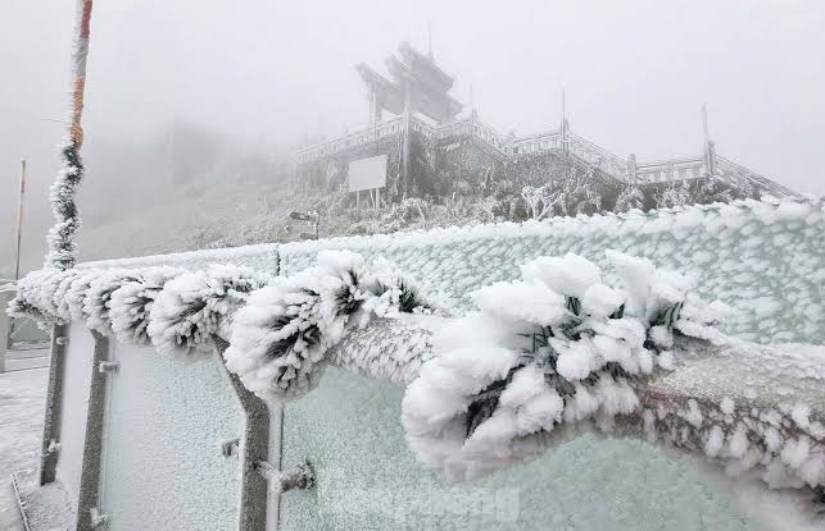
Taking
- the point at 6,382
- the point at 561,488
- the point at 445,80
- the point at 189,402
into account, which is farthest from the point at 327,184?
the point at 561,488

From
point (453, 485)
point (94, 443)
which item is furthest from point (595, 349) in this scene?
point (94, 443)

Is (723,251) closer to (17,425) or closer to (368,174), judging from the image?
(17,425)

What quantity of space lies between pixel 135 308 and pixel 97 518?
1.89 metres

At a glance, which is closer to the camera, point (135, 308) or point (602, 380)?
point (602, 380)

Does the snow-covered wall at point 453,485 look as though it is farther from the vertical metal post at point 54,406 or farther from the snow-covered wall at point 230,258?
the vertical metal post at point 54,406

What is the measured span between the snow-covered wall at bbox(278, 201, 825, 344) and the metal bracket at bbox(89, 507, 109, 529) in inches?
104

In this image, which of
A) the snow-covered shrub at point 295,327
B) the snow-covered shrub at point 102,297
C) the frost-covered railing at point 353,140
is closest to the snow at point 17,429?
the snow-covered shrub at point 102,297

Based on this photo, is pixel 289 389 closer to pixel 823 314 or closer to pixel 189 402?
pixel 823 314

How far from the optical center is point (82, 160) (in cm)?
541

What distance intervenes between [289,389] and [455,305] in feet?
1.70

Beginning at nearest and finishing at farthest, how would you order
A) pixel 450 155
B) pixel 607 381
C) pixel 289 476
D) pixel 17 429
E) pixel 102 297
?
pixel 607 381, pixel 289 476, pixel 102 297, pixel 17 429, pixel 450 155

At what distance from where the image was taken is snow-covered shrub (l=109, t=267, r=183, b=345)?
5.16ft

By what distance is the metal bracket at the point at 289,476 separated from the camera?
3.72 feet

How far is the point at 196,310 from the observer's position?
1.27 m
